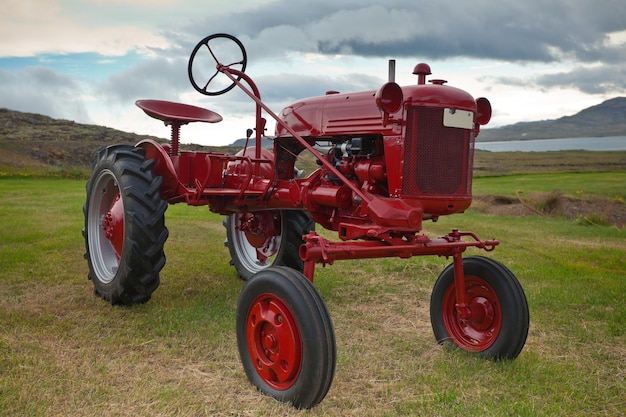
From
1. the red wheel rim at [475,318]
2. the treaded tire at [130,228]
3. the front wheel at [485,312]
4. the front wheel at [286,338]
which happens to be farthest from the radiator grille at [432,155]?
the treaded tire at [130,228]

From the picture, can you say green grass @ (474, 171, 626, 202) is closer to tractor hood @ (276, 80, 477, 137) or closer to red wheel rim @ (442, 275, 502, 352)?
red wheel rim @ (442, 275, 502, 352)

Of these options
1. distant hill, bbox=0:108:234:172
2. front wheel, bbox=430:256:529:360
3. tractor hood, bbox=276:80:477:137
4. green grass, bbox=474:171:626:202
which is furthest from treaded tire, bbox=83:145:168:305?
distant hill, bbox=0:108:234:172

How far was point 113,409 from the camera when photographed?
309cm

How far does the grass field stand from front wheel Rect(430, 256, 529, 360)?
0.15 m

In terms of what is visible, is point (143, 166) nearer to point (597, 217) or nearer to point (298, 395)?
point (298, 395)

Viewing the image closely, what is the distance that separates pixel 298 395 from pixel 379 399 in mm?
505

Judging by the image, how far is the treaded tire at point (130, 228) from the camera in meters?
4.81

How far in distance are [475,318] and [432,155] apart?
49.6 inches

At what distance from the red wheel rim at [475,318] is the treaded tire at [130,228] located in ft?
8.00

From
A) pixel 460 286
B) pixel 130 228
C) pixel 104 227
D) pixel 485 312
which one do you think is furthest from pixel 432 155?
pixel 104 227

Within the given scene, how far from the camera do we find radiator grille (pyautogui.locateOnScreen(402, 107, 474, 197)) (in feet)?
12.4

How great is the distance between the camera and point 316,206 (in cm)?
465

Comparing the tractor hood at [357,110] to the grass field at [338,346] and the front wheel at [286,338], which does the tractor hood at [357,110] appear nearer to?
the front wheel at [286,338]

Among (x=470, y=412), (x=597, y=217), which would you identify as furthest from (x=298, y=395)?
(x=597, y=217)
